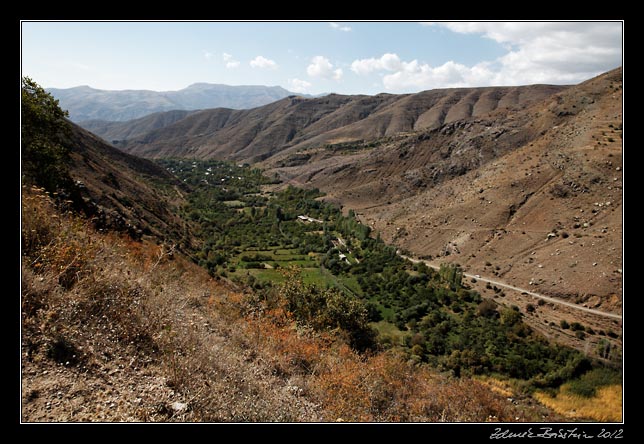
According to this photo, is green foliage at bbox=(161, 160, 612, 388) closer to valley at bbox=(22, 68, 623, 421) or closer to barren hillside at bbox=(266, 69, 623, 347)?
valley at bbox=(22, 68, 623, 421)

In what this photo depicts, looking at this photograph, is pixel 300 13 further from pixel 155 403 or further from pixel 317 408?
pixel 317 408

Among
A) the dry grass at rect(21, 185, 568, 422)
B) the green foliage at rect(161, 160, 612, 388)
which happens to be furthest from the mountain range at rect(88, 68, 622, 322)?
the dry grass at rect(21, 185, 568, 422)

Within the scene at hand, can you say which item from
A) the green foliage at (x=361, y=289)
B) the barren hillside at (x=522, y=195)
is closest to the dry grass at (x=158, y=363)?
the green foliage at (x=361, y=289)

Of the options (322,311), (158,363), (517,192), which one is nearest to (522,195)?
(517,192)

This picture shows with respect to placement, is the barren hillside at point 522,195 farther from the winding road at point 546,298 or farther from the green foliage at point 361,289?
the green foliage at point 361,289

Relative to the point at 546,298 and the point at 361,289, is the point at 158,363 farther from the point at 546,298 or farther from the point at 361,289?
the point at 361,289
